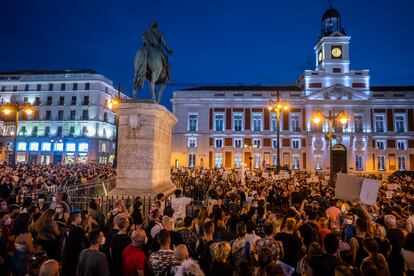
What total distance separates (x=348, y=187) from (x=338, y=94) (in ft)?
172

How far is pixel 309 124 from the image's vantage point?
56.2 meters

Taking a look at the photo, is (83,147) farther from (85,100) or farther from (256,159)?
(256,159)

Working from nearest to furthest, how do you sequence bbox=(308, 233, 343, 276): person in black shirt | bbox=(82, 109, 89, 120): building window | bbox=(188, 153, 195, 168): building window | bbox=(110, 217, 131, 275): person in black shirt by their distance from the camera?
bbox=(308, 233, 343, 276): person in black shirt < bbox=(110, 217, 131, 275): person in black shirt < bbox=(188, 153, 195, 168): building window < bbox=(82, 109, 89, 120): building window

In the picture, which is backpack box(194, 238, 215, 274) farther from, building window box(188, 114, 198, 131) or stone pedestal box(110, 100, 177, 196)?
building window box(188, 114, 198, 131)

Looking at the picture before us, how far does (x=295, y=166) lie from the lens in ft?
184

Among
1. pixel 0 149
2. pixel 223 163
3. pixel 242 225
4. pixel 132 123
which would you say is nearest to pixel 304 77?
pixel 223 163

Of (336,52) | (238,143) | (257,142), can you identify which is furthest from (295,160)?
(336,52)

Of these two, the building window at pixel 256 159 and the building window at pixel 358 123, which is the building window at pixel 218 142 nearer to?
the building window at pixel 256 159

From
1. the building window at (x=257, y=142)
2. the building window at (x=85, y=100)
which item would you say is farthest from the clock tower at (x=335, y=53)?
the building window at (x=85, y=100)

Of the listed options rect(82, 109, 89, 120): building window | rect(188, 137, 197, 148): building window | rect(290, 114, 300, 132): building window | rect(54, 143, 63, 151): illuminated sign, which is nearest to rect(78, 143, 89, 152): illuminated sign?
rect(54, 143, 63, 151): illuminated sign

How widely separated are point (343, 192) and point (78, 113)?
61965 millimetres

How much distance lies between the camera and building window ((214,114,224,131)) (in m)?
58.0

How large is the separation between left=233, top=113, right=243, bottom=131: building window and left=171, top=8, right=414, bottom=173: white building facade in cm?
20

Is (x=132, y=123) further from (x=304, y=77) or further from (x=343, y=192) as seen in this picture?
(x=304, y=77)
